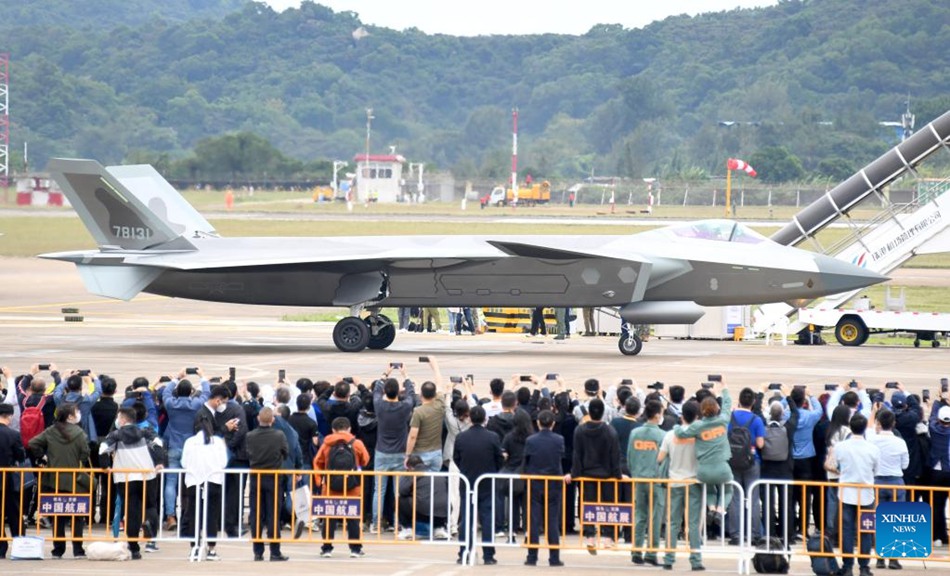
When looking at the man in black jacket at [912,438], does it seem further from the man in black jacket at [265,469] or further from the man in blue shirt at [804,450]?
A: the man in black jacket at [265,469]

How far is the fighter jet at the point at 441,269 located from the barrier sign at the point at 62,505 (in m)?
13.3

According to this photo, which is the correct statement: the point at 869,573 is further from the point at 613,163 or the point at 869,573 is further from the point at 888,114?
the point at 888,114

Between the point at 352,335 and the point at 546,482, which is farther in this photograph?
the point at 352,335

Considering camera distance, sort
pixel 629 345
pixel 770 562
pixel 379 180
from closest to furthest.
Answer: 1. pixel 770 562
2. pixel 629 345
3. pixel 379 180

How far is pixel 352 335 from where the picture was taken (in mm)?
24672

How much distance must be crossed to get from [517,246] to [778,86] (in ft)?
362

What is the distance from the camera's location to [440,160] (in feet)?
399

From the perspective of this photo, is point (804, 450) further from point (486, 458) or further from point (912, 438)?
point (486, 458)

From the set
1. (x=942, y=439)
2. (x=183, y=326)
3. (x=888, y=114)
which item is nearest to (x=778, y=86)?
(x=888, y=114)

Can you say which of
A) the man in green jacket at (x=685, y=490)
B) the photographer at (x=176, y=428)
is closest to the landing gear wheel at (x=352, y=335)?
the photographer at (x=176, y=428)

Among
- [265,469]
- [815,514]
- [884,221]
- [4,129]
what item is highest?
[4,129]

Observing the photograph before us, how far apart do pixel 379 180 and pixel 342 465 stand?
8807 centimetres

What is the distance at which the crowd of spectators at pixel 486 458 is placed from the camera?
10508 mm

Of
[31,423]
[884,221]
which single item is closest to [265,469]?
[31,423]
